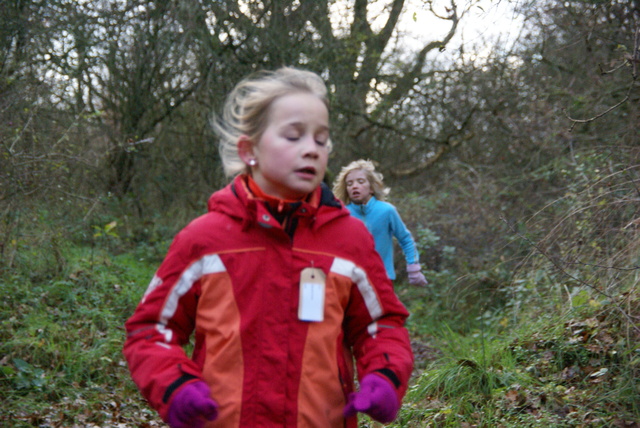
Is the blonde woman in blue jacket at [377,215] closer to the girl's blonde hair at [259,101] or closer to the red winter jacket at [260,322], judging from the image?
the girl's blonde hair at [259,101]

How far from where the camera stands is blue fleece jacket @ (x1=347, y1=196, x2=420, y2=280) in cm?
667

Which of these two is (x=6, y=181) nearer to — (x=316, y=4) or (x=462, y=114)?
(x=316, y=4)

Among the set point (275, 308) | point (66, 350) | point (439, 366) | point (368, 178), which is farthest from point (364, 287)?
point (66, 350)

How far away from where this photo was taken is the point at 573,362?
4980mm

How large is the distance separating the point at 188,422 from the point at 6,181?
5.16 metres

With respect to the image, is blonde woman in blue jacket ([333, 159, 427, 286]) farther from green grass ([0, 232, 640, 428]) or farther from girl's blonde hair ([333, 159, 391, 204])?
green grass ([0, 232, 640, 428])

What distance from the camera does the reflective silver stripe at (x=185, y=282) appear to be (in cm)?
221

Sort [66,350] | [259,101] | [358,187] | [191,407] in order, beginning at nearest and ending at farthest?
[191,407] < [259,101] < [66,350] < [358,187]

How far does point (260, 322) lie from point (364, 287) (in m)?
0.38

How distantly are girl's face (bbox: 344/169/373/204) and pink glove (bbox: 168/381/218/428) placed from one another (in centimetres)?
472

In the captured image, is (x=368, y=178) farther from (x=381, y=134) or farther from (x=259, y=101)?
(x=381, y=134)

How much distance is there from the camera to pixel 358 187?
6676mm

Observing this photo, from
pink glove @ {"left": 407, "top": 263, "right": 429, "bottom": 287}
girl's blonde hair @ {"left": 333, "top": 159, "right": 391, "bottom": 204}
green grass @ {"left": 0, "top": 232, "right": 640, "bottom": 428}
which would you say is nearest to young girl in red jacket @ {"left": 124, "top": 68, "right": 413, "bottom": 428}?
green grass @ {"left": 0, "top": 232, "right": 640, "bottom": 428}

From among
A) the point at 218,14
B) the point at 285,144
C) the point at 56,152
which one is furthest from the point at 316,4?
the point at 285,144
